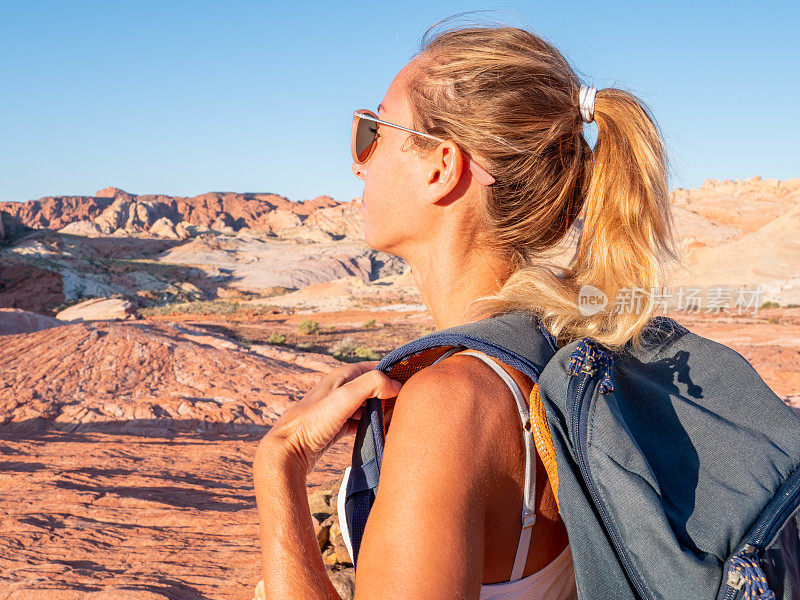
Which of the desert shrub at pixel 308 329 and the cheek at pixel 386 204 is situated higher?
the cheek at pixel 386 204

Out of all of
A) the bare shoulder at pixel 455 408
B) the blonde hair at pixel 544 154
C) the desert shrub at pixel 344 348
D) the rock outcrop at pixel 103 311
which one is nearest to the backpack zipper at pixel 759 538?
the bare shoulder at pixel 455 408

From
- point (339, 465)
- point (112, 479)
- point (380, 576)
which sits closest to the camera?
point (380, 576)

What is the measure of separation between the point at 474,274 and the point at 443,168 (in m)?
0.29

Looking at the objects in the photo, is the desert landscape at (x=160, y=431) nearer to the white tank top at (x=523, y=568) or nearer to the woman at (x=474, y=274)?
the woman at (x=474, y=274)

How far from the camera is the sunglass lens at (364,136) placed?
5.48 feet

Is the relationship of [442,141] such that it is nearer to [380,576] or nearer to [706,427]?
[706,427]

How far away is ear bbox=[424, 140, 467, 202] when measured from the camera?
1.44 metres

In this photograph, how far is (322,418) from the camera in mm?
1232

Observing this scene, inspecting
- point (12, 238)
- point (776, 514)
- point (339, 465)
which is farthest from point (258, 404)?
point (12, 238)

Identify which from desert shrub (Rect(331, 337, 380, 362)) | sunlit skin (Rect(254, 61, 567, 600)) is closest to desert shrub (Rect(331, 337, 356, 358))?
desert shrub (Rect(331, 337, 380, 362))

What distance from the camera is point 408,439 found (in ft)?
3.13

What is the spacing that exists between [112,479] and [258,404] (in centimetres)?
314

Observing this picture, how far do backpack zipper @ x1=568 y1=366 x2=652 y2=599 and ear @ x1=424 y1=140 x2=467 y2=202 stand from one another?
0.60 meters

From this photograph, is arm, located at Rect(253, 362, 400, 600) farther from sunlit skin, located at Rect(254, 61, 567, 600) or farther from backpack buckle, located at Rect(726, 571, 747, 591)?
backpack buckle, located at Rect(726, 571, 747, 591)
